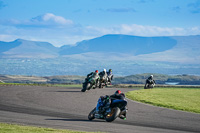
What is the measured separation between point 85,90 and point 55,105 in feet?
40.3

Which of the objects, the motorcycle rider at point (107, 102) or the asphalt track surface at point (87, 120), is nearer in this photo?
the asphalt track surface at point (87, 120)

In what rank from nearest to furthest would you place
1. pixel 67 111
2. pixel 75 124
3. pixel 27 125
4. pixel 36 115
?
pixel 27 125 < pixel 75 124 < pixel 36 115 < pixel 67 111

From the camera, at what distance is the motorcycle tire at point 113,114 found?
1795 centimetres

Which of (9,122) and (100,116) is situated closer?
(9,122)

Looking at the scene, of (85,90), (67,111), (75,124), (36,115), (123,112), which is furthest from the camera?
(85,90)

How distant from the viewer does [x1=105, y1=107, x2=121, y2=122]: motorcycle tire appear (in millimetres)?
17953

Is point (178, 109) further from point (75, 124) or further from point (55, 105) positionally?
point (75, 124)

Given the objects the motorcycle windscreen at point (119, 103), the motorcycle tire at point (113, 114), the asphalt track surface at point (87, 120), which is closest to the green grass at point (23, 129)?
the asphalt track surface at point (87, 120)

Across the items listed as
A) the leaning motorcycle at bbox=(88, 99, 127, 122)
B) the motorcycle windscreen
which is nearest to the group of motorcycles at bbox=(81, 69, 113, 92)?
the leaning motorcycle at bbox=(88, 99, 127, 122)

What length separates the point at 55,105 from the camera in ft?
80.6

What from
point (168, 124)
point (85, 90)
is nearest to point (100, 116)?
point (168, 124)

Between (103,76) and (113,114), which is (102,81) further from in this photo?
(113,114)

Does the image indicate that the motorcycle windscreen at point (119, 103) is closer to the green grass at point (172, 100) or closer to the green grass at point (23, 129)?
the green grass at point (23, 129)

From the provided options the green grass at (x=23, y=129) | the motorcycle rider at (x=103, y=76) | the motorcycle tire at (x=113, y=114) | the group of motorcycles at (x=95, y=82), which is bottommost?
the green grass at (x=23, y=129)
